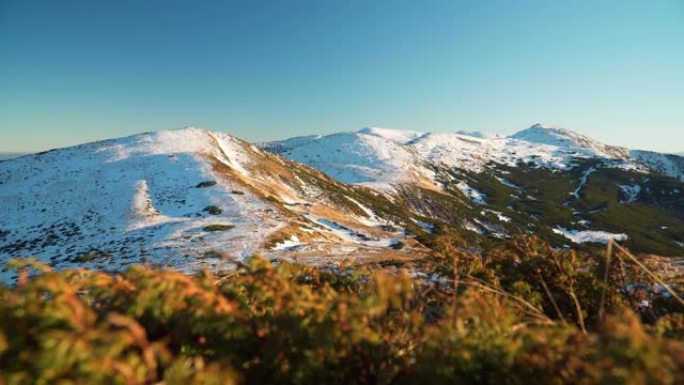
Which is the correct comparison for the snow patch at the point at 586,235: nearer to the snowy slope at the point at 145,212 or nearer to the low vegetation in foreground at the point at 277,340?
the snowy slope at the point at 145,212

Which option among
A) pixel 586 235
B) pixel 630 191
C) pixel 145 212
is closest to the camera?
pixel 145 212

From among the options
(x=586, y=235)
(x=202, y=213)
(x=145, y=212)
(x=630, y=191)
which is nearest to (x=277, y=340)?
(x=202, y=213)

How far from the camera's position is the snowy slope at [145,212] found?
3034cm

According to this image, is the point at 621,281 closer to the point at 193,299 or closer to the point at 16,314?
the point at 193,299

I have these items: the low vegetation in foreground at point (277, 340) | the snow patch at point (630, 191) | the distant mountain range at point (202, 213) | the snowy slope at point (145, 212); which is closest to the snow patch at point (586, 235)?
the distant mountain range at point (202, 213)

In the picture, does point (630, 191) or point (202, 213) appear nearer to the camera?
point (202, 213)

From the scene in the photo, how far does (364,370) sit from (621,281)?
617 cm

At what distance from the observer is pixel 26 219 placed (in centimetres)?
4250

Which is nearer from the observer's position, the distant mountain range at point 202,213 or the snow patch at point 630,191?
the distant mountain range at point 202,213

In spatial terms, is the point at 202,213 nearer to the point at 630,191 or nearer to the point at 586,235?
the point at 586,235

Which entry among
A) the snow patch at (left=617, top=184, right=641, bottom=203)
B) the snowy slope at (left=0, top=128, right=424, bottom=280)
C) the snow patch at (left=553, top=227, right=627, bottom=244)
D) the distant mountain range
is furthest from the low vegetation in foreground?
the snow patch at (left=617, top=184, right=641, bottom=203)

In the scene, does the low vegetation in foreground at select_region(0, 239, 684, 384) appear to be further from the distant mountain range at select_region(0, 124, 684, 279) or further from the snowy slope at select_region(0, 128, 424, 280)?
the snowy slope at select_region(0, 128, 424, 280)

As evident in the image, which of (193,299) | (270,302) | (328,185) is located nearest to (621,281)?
(270,302)

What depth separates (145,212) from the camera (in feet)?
132
